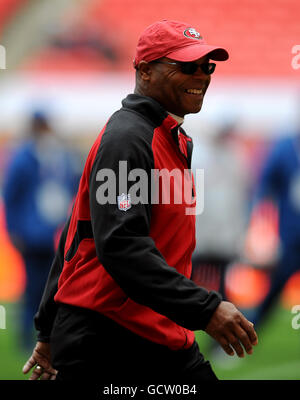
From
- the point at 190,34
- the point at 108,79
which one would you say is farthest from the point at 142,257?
the point at 108,79

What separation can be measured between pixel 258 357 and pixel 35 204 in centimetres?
189

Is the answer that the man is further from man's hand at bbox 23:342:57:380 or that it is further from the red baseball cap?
man's hand at bbox 23:342:57:380

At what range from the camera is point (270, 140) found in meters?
7.43

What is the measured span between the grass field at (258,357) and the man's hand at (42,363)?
7.03ft

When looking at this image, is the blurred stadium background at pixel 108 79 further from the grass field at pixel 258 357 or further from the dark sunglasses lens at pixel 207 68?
the dark sunglasses lens at pixel 207 68

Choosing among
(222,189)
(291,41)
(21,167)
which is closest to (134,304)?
(21,167)

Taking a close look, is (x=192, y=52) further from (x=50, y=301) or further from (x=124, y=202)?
(x=50, y=301)

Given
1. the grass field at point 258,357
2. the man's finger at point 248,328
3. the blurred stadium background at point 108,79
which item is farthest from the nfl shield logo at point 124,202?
the blurred stadium background at point 108,79

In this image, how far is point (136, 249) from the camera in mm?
1714

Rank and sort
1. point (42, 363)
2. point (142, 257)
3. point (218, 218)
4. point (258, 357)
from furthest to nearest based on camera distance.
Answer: point (218, 218) → point (258, 357) → point (42, 363) → point (142, 257)

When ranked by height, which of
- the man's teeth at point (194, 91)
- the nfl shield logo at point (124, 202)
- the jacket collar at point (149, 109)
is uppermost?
the man's teeth at point (194, 91)

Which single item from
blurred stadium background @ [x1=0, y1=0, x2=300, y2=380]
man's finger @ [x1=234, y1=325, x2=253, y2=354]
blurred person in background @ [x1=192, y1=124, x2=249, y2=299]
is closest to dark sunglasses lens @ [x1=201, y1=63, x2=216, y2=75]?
man's finger @ [x1=234, y1=325, x2=253, y2=354]

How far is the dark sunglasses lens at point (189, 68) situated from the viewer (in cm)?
198
